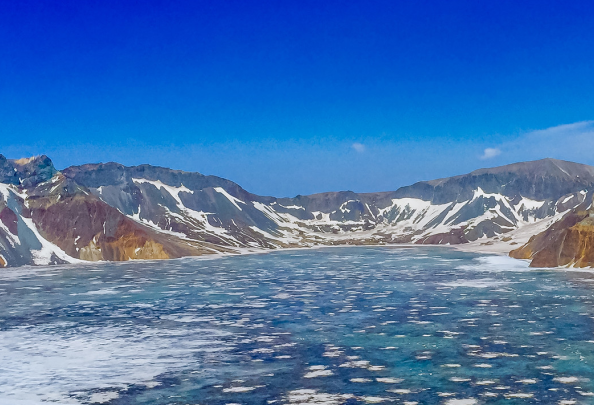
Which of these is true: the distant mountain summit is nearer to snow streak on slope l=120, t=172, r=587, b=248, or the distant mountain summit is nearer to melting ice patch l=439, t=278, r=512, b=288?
snow streak on slope l=120, t=172, r=587, b=248

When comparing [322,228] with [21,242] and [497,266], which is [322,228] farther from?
[497,266]

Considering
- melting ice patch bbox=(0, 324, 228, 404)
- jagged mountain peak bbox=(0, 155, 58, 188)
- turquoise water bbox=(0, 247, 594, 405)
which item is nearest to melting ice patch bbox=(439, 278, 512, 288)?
turquoise water bbox=(0, 247, 594, 405)

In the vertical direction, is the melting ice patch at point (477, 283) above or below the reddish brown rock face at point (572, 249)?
below

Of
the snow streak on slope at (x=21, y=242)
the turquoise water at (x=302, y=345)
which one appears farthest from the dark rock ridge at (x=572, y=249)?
the snow streak on slope at (x=21, y=242)

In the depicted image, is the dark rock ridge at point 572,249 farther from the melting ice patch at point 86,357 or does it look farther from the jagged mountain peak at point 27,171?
the jagged mountain peak at point 27,171

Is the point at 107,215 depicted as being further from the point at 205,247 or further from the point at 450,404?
the point at 450,404

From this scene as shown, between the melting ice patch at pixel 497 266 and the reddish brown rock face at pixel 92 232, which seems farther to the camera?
the reddish brown rock face at pixel 92 232

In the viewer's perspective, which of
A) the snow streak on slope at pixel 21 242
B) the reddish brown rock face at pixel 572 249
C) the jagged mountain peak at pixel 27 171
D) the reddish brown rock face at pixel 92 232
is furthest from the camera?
the jagged mountain peak at pixel 27 171

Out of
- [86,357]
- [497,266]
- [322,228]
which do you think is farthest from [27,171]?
[322,228]
